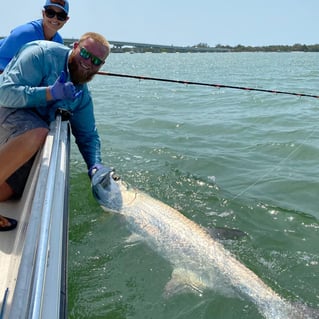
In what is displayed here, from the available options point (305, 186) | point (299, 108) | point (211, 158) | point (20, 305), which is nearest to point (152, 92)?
point (299, 108)

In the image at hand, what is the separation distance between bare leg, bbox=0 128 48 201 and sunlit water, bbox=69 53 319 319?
3.82ft

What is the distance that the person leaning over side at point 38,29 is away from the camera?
5.31 meters

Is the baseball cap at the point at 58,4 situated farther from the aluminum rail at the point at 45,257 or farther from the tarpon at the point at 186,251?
the aluminum rail at the point at 45,257

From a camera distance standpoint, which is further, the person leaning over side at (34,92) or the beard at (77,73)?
the beard at (77,73)

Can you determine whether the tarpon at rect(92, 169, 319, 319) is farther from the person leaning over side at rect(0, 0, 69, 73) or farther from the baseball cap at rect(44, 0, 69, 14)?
the baseball cap at rect(44, 0, 69, 14)

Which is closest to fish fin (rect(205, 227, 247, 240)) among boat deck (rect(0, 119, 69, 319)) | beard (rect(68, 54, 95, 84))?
boat deck (rect(0, 119, 69, 319))

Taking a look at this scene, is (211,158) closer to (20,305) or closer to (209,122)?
(209,122)

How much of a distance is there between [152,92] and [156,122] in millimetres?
8164

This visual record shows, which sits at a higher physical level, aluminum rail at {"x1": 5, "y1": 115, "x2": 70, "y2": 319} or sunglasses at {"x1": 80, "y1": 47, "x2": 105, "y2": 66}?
sunglasses at {"x1": 80, "y1": 47, "x2": 105, "y2": 66}

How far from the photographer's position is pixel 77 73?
4.40m

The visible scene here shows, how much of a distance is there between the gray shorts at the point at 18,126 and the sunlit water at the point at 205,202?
91cm

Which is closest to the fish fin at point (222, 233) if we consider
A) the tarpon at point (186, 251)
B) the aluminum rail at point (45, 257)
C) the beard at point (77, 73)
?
the tarpon at point (186, 251)

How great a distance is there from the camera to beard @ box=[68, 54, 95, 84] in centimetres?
434

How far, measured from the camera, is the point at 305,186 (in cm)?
679
